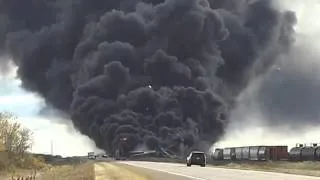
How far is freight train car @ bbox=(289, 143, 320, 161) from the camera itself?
7643 centimetres

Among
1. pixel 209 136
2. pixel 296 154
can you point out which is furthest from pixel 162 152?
pixel 296 154

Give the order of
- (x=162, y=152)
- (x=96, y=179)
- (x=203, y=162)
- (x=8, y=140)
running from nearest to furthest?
1. (x=96, y=179)
2. (x=203, y=162)
3. (x=8, y=140)
4. (x=162, y=152)

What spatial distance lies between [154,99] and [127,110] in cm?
562

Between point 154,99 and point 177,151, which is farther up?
point 154,99

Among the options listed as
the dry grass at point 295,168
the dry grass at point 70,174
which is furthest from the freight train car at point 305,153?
the dry grass at point 70,174

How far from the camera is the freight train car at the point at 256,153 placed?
3480 inches

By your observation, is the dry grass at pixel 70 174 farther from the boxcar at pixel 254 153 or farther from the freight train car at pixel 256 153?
the boxcar at pixel 254 153

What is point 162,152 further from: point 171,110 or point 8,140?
point 8,140

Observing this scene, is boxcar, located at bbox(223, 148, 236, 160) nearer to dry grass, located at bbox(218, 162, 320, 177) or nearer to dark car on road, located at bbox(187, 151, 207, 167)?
dark car on road, located at bbox(187, 151, 207, 167)

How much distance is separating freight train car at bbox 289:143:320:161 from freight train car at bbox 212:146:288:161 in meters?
3.34

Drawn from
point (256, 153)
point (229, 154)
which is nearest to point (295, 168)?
point (256, 153)

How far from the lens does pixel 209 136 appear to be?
130 meters

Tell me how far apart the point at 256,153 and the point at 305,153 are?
524 inches

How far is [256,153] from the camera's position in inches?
3642
